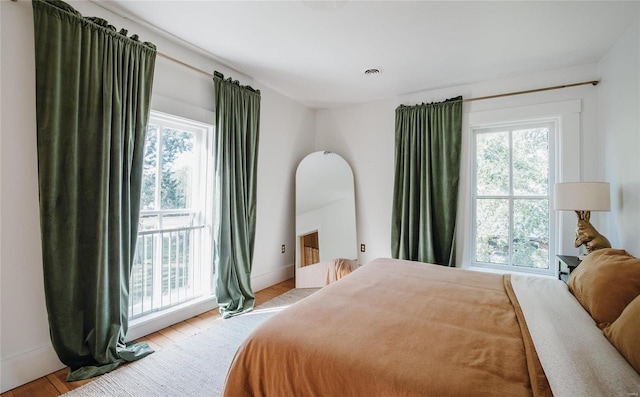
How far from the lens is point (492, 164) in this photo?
3336mm

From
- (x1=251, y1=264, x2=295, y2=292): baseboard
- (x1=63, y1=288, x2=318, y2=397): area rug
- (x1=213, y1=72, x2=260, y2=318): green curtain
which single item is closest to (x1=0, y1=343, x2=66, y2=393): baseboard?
(x1=63, y1=288, x2=318, y2=397): area rug

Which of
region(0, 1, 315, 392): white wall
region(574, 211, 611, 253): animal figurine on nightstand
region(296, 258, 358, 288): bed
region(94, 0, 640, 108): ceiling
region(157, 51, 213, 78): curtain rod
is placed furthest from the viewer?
region(296, 258, 358, 288): bed

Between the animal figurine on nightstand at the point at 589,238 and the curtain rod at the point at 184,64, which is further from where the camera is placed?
the curtain rod at the point at 184,64

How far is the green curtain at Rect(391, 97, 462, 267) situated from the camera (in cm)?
330

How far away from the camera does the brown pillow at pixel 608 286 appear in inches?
49.9

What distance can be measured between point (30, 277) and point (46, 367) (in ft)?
1.96

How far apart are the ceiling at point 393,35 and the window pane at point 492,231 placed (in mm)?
1415

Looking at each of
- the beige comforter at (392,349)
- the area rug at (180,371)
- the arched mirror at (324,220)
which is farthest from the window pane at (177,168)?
the beige comforter at (392,349)

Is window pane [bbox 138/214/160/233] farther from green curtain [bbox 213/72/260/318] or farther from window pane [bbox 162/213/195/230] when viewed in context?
green curtain [bbox 213/72/260/318]

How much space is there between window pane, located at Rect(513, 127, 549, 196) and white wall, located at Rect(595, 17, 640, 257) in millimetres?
484

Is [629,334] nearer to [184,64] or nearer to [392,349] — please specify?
[392,349]

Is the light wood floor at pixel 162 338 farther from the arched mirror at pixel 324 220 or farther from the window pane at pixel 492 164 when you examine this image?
the window pane at pixel 492 164

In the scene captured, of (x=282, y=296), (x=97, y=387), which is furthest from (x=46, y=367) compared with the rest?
(x=282, y=296)

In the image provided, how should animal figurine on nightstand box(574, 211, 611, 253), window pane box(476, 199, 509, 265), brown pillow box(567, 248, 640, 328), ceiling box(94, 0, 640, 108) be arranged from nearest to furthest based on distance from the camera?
1. brown pillow box(567, 248, 640, 328)
2. ceiling box(94, 0, 640, 108)
3. animal figurine on nightstand box(574, 211, 611, 253)
4. window pane box(476, 199, 509, 265)
